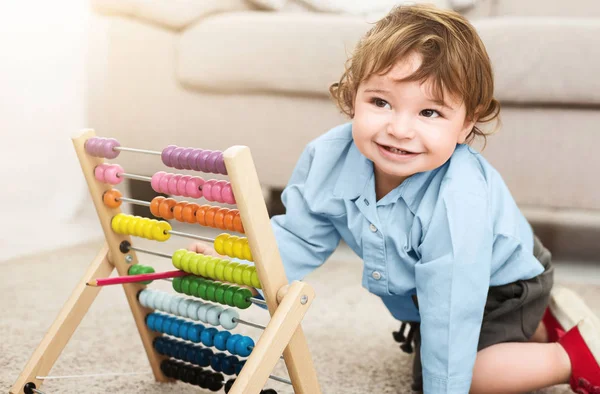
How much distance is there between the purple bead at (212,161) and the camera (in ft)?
2.55

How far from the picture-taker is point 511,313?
1.02m

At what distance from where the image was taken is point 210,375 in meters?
0.93

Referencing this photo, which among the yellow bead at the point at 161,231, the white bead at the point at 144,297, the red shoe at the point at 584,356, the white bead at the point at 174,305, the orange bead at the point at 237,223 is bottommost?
the red shoe at the point at 584,356

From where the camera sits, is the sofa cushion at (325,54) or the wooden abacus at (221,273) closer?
the wooden abacus at (221,273)

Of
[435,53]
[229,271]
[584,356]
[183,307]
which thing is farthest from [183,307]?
[584,356]

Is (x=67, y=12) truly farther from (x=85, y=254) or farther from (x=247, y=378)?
(x=247, y=378)

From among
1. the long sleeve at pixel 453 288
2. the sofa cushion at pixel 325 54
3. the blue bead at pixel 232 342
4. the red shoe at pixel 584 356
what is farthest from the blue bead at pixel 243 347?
the sofa cushion at pixel 325 54

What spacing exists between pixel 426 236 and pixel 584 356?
0.29m

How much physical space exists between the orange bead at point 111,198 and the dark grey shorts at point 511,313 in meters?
0.46

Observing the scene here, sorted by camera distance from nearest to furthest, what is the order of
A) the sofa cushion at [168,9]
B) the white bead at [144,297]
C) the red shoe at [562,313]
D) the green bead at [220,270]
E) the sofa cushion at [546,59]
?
the green bead at [220,270]
the white bead at [144,297]
the red shoe at [562,313]
the sofa cushion at [546,59]
the sofa cushion at [168,9]

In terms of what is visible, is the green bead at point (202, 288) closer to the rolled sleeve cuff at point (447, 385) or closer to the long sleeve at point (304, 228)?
the long sleeve at point (304, 228)

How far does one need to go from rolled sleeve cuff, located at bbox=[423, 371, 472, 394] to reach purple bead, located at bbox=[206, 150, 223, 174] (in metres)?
0.36

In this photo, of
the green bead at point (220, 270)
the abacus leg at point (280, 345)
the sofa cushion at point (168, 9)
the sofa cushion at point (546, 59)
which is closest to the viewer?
the abacus leg at point (280, 345)

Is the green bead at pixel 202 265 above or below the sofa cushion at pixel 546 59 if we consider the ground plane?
below
